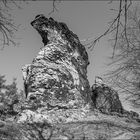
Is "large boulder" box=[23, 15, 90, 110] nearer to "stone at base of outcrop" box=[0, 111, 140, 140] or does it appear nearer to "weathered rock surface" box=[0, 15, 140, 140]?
"weathered rock surface" box=[0, 15, 140, 140]

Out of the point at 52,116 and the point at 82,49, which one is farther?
the point at 82,49

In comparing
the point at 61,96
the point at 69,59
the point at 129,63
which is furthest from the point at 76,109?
the point at 129,63

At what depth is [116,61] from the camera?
7.16 metres

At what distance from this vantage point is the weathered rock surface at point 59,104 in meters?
2.42

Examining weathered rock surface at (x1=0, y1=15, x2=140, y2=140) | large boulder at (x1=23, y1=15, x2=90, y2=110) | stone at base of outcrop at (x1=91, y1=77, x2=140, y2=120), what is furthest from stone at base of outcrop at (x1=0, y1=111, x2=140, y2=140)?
stone at base of outcrop at (x1=91, y1=77, x2=140, y2=120)

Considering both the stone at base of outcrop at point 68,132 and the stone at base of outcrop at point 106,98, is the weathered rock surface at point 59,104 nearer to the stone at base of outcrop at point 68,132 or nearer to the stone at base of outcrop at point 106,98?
the stone at base of outcrop at point 68,132

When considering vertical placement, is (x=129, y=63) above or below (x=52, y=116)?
above

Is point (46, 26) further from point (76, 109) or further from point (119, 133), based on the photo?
point (119, 133)

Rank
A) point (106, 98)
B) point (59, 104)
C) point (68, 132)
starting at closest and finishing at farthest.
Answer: point (68, 132) < point (59, 104) < point (106, 98)

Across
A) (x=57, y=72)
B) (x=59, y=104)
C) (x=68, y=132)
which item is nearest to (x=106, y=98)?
(x=57, y=72)

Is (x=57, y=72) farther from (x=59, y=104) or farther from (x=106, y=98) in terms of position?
(x=106, y=98)

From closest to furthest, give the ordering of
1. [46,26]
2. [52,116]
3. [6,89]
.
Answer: [52,116] < [46,26] < [6,89]

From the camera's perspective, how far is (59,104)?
12.4 ft

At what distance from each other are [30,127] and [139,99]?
252 inches
